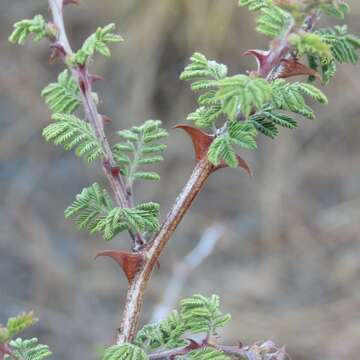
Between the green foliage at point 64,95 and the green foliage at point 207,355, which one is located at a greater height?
the green foliage at point 64,95

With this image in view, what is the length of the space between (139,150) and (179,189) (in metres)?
4.02

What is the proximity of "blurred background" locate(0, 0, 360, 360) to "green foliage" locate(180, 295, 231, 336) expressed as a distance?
3.75 meters

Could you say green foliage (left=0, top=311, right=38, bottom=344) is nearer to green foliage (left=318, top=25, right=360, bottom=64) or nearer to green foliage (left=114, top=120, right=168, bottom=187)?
green foliage (left=114, top=120, right=168, bottom=187)

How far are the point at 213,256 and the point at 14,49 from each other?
2.06m

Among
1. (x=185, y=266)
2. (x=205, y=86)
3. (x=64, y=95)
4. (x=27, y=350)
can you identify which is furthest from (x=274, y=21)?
(x=185, y=266)

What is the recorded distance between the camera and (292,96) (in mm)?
748

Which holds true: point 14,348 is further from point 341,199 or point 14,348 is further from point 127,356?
point 341,199

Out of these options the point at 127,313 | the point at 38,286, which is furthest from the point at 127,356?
the point at 38,286

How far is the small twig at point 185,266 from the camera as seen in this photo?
2.64 metres

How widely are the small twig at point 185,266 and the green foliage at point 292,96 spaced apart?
5.23ft

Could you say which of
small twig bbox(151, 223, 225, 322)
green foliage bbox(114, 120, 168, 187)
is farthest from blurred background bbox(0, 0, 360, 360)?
green foliage bbox(114, 120, 168, 187)

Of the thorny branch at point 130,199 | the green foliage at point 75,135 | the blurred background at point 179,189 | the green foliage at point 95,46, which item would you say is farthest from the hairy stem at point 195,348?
the blurred background at point 179,189

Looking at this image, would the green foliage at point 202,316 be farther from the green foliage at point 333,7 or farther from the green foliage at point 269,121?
the green foliage at point 333,7

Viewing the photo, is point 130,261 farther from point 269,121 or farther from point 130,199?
point 269,121
